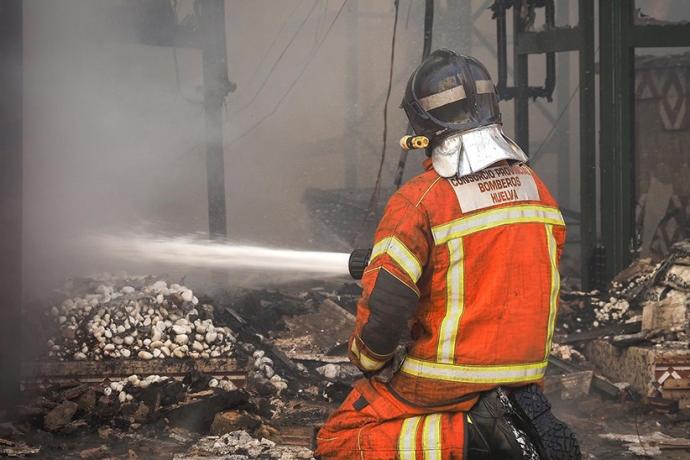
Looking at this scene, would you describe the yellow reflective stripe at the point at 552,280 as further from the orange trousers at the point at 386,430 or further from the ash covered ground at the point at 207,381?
the ash covered ground at the point at 207,381

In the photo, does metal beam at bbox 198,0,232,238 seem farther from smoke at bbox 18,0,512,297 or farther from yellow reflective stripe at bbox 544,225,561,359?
yellow reflective stripe at bbox 544,225,561,359

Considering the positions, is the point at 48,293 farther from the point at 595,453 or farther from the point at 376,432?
the point at 376,432

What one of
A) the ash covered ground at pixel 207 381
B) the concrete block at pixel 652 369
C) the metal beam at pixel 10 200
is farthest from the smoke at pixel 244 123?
the concrete block at pixel 652 369

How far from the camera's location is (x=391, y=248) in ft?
9.37

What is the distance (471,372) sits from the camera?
2.88 m

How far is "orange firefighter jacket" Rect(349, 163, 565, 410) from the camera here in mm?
2859

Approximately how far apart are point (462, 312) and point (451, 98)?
2.36 feet

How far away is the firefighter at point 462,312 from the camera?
287 centimetres

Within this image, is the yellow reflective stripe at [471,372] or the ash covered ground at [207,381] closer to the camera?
the yellow reflective stripe at [471,372]

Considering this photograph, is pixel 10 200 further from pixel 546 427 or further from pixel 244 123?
pixel 244 123

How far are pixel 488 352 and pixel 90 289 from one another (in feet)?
15.7

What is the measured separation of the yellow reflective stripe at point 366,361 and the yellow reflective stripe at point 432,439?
0.24 m

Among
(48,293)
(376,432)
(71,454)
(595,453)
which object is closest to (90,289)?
(48,293)

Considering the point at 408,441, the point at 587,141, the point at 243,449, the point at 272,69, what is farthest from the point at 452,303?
the point at 272,69
